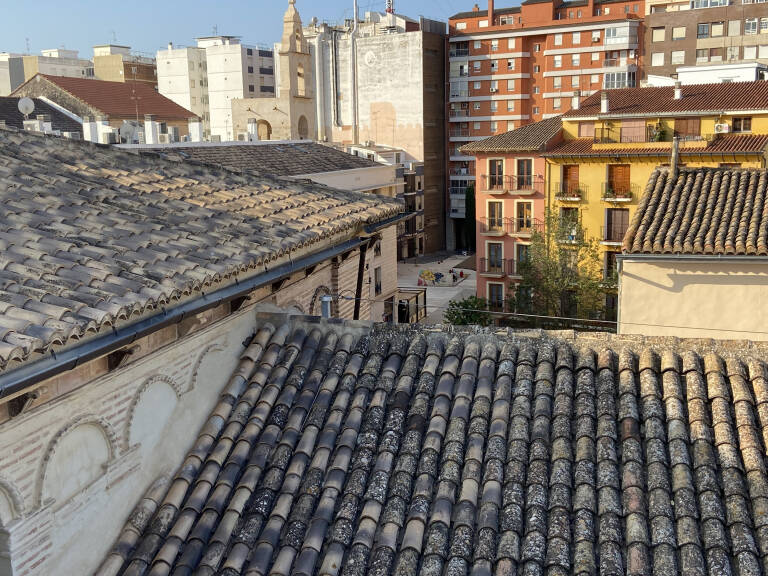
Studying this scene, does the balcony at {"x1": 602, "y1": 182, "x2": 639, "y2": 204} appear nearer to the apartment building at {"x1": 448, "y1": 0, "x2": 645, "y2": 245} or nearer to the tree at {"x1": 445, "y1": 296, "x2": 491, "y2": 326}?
the tree at {"x1": 445, "y1": 296, "x2": 491, "y2": 326}

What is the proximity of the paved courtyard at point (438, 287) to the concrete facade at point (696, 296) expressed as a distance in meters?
19.0

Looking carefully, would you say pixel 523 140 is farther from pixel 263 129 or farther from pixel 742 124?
pixel 263 129

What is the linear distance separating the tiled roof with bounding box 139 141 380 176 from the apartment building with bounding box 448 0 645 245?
869 inches

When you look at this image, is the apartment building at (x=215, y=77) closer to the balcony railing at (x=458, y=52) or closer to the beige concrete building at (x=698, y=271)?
the balcony railing at (x=458, y=52)

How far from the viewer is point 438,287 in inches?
1918

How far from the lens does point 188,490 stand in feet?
19.0

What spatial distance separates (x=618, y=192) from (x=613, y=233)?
1.88 metres

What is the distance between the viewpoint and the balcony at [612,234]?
35.9 metres

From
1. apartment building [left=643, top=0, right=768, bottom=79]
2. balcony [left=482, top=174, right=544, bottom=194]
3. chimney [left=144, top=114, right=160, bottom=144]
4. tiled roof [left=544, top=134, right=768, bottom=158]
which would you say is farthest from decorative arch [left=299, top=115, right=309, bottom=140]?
apartment building [left=643, top=0, right=768, bottom=79]

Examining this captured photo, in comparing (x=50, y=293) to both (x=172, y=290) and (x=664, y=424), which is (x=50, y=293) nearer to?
(x=172, y=290)

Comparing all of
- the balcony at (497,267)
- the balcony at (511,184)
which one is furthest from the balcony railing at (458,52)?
the balcony at (497,267)

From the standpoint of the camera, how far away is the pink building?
39.5m

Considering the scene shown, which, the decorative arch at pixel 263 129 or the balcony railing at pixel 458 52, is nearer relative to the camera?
the decorative arch at pixel 263 129

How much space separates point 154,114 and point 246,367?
186 feet
